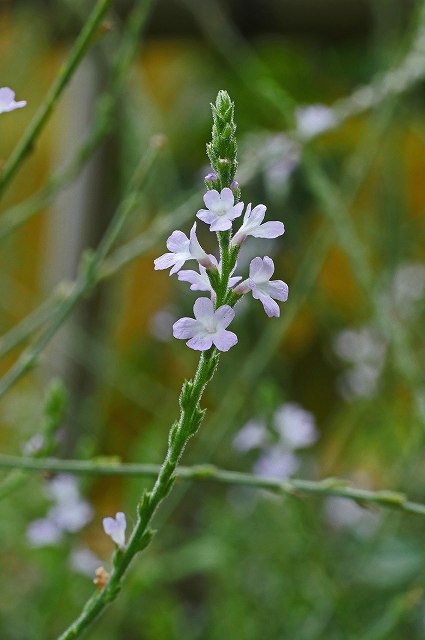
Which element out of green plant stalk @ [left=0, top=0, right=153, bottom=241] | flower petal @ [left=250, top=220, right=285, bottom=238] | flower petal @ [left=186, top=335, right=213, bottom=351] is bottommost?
flower petal @ [left=186, top=335, right=213, bottom=351]

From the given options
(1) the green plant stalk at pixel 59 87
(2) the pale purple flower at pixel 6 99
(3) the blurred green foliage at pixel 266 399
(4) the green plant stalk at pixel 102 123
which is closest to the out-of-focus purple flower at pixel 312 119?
(3) the blurred green foliage at pixel 266 399

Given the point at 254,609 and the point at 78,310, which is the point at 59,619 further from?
the point at 78,310

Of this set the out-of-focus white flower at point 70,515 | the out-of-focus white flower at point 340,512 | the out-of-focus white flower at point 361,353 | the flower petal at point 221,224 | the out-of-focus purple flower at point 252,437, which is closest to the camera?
the flower petal at point 221,224

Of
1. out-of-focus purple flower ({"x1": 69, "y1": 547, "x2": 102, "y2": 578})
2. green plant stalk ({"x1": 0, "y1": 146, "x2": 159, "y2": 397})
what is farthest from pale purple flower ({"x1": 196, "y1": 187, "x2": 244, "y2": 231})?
out-of-focus purple flower ({"x1": 69, "y1": 547, "x2": 102, "y2": 578})

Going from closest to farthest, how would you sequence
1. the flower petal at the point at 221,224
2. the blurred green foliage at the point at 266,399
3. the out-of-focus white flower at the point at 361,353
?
1. the flower petal at the point at 221,224
2. the blurred green foliage at the point at 266,399
3. the out-of-focus white flower at the point at 361,353

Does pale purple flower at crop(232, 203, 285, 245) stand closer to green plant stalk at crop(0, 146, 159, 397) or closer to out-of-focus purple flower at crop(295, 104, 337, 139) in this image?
green plant stalk at crop(0, 146, 159, 397)

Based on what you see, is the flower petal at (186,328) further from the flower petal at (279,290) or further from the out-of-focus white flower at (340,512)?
the out-of-focus white flower at (340,512)
